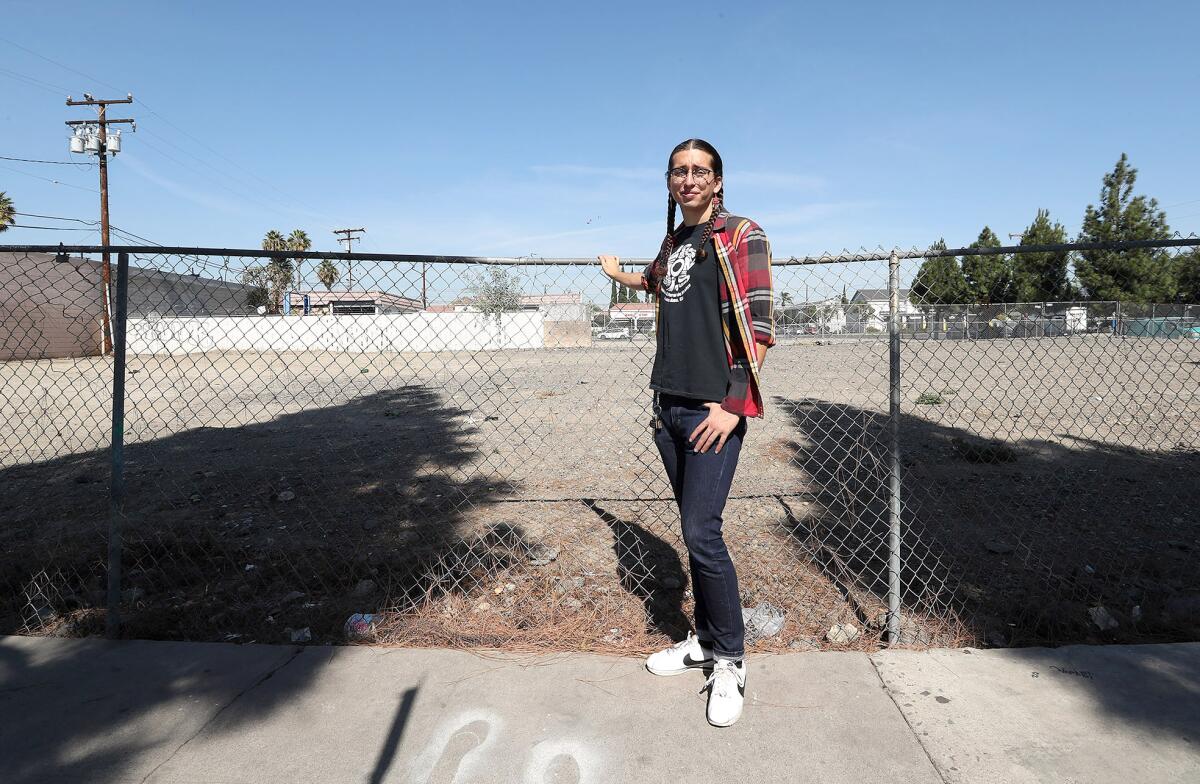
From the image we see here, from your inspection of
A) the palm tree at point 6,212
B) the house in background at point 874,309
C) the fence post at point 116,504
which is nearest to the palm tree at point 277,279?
the fence post at point 116,504

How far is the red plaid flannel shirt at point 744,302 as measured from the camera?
7.32 feet

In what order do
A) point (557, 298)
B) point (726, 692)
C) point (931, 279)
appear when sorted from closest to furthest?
1. point (726, 692)
2. point (557, 298)
3. point (931, 279)

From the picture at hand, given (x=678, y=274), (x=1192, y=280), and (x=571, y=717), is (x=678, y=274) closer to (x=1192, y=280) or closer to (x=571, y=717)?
(x=571, y=717)

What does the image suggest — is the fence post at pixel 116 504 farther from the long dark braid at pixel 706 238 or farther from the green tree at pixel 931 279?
the green tree at pixel 931 279

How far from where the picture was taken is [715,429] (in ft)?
7.39

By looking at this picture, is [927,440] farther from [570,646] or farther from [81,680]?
[81,680]

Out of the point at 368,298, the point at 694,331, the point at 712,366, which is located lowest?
the point at 712,366

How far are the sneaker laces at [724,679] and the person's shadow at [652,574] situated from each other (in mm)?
565

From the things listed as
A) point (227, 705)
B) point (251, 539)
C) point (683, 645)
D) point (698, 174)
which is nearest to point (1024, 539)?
point (683, 645)

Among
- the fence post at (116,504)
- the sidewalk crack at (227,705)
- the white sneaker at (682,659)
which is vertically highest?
the fence post at (116,504)

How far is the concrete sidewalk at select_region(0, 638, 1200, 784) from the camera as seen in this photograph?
6.93 ft

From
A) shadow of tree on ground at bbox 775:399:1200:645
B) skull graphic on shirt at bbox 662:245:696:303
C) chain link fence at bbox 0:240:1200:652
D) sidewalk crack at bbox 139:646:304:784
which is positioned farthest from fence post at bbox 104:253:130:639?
shadow of tree on ground at bbox 775:399:1200:645

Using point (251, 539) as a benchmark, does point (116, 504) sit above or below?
above

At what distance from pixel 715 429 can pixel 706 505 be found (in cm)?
27
